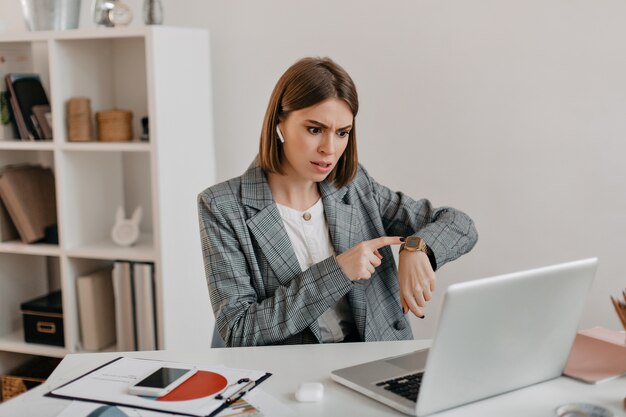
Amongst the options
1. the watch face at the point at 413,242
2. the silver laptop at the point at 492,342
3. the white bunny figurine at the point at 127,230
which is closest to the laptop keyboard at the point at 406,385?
the silver laptop at the point at 492,342

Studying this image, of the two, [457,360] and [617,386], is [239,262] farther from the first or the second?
[617,386]

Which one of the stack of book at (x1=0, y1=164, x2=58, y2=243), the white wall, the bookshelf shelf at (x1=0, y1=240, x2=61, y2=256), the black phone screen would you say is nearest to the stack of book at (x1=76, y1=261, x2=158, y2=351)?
the bookshelf shelf at (x1=0, y1=240, x2=61, y2=256)

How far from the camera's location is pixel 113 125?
9.43 ft

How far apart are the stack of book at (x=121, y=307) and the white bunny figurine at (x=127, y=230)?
9 cm

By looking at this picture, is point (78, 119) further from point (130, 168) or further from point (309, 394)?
point (309, 394)

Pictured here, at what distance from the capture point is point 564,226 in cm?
261

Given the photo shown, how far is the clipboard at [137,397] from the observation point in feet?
4.32

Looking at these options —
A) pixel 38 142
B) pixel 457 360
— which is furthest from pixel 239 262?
pixel 38 142

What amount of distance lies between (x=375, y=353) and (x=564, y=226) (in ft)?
4.09

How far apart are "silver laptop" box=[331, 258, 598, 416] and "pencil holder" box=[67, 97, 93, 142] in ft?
5.75

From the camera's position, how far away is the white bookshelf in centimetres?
274

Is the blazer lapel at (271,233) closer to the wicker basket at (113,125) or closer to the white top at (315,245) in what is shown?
the white top at (315,245)

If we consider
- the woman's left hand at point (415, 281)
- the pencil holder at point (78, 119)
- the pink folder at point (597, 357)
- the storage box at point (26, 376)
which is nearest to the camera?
the pink folder at point (597, 357)

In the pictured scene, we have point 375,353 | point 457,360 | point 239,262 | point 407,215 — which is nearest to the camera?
point 457,360
